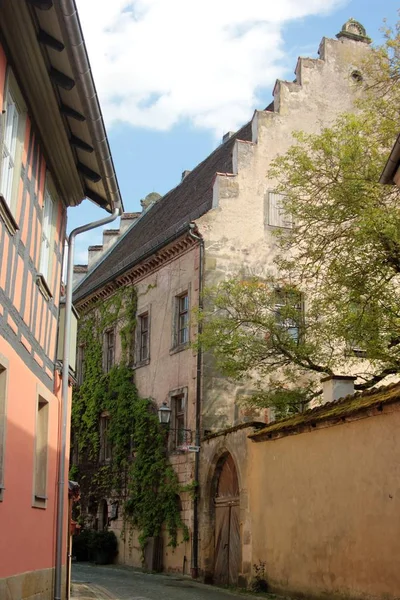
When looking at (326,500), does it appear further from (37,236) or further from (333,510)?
(37,236)

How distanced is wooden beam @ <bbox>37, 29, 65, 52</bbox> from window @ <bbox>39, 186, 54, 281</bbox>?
2871mm

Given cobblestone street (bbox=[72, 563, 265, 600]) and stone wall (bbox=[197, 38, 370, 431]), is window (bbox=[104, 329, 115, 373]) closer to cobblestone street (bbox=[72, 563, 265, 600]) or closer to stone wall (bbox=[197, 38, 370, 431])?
stone wall (bbox=[197, 38, 370, 431])

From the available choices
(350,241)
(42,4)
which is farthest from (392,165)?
(350,241)

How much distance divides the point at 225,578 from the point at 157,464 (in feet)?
16.8

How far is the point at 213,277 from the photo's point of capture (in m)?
25.4

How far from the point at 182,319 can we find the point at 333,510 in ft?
39.9

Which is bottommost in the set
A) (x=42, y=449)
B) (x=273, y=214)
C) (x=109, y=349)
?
(x=42, y=449)

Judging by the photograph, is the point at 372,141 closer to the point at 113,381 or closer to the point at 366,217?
the point at 366,217

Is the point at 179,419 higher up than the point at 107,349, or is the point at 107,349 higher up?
the point at 107,349

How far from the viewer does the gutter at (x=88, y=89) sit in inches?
319

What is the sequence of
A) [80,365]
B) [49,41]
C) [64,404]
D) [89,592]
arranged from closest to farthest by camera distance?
[49,41] → [64,404] → [89,592] → [80,365]

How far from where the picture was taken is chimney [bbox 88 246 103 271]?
39000mm

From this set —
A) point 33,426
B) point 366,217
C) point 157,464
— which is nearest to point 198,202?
point 157,464

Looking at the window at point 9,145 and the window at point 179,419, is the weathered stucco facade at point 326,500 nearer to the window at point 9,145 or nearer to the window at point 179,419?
the window at point 179,419
